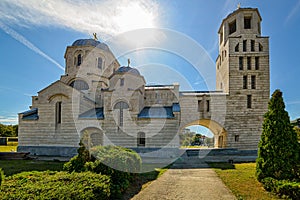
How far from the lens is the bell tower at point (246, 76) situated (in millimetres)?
23703

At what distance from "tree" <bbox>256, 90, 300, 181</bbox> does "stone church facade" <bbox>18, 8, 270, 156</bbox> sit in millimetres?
12257

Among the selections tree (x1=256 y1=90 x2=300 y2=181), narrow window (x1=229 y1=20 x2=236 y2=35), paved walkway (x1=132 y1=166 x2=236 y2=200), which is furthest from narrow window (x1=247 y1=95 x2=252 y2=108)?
paved walkway (x1=132 y1=166 x2=236 y2=200)

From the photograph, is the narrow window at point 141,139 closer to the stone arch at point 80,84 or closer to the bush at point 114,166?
the stone arch at point 80,84

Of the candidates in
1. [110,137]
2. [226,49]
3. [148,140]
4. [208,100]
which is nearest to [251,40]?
[226,49]

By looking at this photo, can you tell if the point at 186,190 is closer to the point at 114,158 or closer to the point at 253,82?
the point at 114,158

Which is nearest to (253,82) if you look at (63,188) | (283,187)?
(283,187)

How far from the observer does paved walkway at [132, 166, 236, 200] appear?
7.71 meters

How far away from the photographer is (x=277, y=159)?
29.1 ft

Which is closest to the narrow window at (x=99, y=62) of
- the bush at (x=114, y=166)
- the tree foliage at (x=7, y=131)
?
the bush at (x=114, y=166)

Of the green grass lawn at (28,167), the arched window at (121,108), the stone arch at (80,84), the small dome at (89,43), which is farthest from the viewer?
the small dome at (89,43)

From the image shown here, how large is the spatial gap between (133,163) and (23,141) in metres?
18.4

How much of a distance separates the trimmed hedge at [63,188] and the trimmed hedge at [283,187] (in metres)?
6.13

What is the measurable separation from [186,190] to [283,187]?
348cm

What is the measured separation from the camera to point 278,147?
9.03 meters
